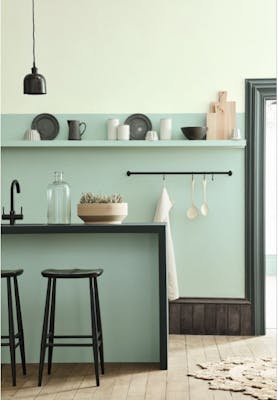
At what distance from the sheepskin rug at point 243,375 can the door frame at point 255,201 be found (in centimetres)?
104

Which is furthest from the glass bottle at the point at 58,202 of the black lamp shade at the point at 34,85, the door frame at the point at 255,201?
the door frame at the point at 255,201

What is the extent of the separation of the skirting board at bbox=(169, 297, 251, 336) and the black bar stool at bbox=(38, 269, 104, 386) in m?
1.45

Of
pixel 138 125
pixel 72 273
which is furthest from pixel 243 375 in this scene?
pixel 138 125

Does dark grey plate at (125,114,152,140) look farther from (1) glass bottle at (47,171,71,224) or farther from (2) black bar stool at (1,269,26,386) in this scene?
(2) black bar stool at (1,269,26,386)

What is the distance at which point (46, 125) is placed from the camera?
6.01 metres

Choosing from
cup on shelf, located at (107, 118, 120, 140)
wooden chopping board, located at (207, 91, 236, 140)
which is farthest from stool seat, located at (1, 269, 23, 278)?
wooden chopping board, located at (207, 91, 236, 140)

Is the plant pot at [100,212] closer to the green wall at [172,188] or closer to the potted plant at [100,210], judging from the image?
the potted plant at [100,210]

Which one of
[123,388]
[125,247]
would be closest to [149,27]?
[125,247]

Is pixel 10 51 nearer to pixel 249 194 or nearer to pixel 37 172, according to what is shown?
pixel 37 172

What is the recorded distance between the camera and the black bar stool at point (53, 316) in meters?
4.34

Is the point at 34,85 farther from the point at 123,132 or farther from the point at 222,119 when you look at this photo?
the point at 222,119

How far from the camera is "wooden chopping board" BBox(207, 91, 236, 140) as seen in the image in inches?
233

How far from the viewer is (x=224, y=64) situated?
596 cm

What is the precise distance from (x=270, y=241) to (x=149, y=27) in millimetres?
4466
